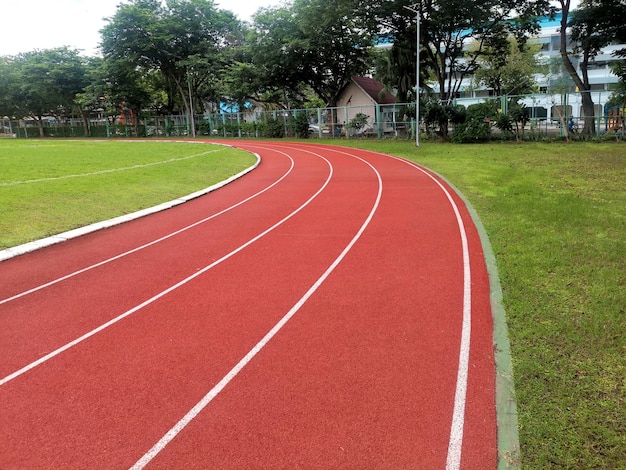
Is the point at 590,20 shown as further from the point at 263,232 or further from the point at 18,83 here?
the point at 18,83

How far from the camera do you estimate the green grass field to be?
3230 mm

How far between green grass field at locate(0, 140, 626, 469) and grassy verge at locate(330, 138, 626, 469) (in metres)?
Result: 0.01

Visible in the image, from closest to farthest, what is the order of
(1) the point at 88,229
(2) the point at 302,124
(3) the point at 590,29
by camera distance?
(1) the point at 88,229
(3) the point at 590,29
(2) the point at 302,124

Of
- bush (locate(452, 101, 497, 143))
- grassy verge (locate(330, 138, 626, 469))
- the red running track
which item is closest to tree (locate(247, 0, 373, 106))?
bush (locate(452, 101, 497, 143))

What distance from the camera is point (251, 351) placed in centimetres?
451

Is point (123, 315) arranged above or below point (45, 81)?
below

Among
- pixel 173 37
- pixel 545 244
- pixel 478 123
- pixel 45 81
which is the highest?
pixel 173 37

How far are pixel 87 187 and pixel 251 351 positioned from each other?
35.4 feet

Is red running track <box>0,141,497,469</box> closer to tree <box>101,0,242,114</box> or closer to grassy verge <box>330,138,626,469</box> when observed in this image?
grassy verge <box>330,138,626,469</box>

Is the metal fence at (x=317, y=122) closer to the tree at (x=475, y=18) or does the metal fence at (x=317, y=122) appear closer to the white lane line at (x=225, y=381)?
the tree at (x=475, y=18)

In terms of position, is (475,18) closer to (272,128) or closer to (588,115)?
(588,115)

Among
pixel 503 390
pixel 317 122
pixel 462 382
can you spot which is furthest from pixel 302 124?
pixel 503 390

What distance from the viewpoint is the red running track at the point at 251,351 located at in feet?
10.5

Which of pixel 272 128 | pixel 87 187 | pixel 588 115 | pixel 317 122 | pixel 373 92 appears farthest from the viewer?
pixel 373 92
